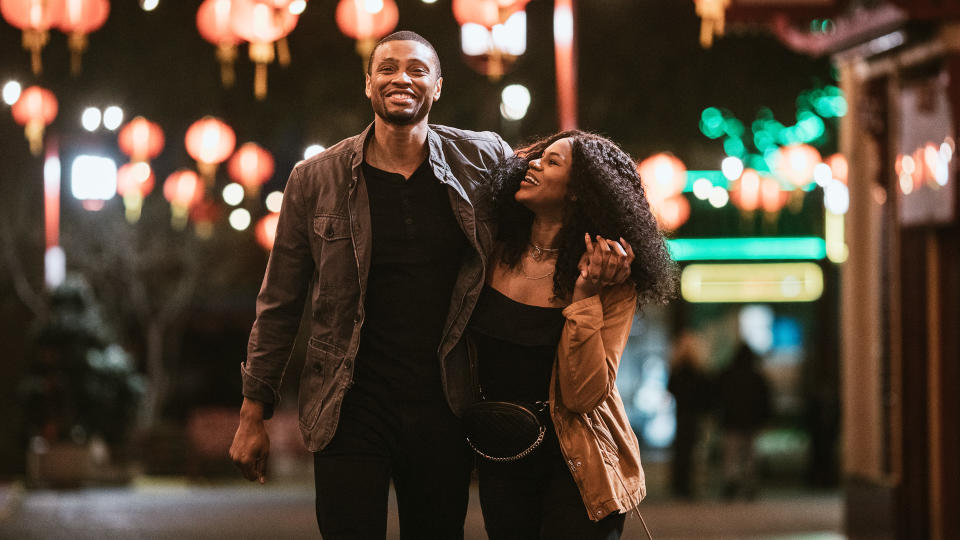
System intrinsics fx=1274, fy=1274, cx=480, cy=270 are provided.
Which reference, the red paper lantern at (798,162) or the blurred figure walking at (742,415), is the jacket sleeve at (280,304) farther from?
the red paper lantern at (798,162)

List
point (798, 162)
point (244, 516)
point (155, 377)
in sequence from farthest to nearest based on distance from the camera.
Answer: point (155, 377), point (798, 162), point (244, 516)

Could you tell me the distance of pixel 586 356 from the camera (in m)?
4.02

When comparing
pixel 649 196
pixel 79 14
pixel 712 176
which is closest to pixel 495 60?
pixel 79 14

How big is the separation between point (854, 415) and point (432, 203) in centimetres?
754

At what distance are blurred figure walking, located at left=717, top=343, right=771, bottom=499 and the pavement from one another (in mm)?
388

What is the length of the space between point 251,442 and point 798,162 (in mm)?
13423

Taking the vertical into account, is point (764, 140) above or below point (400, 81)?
above

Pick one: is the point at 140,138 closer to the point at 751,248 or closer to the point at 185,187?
the point at 185,187

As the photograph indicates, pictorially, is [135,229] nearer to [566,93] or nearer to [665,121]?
[665,121]

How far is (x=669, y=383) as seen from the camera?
1620cm

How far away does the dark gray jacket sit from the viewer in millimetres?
4191

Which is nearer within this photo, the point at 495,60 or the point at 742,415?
the point at 495,60

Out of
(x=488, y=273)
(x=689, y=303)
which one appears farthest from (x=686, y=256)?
(x=488, y=273)

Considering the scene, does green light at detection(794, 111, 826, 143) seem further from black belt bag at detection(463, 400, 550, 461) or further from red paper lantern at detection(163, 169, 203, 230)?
black belt bag at detection(463, 400, 550, 461)
